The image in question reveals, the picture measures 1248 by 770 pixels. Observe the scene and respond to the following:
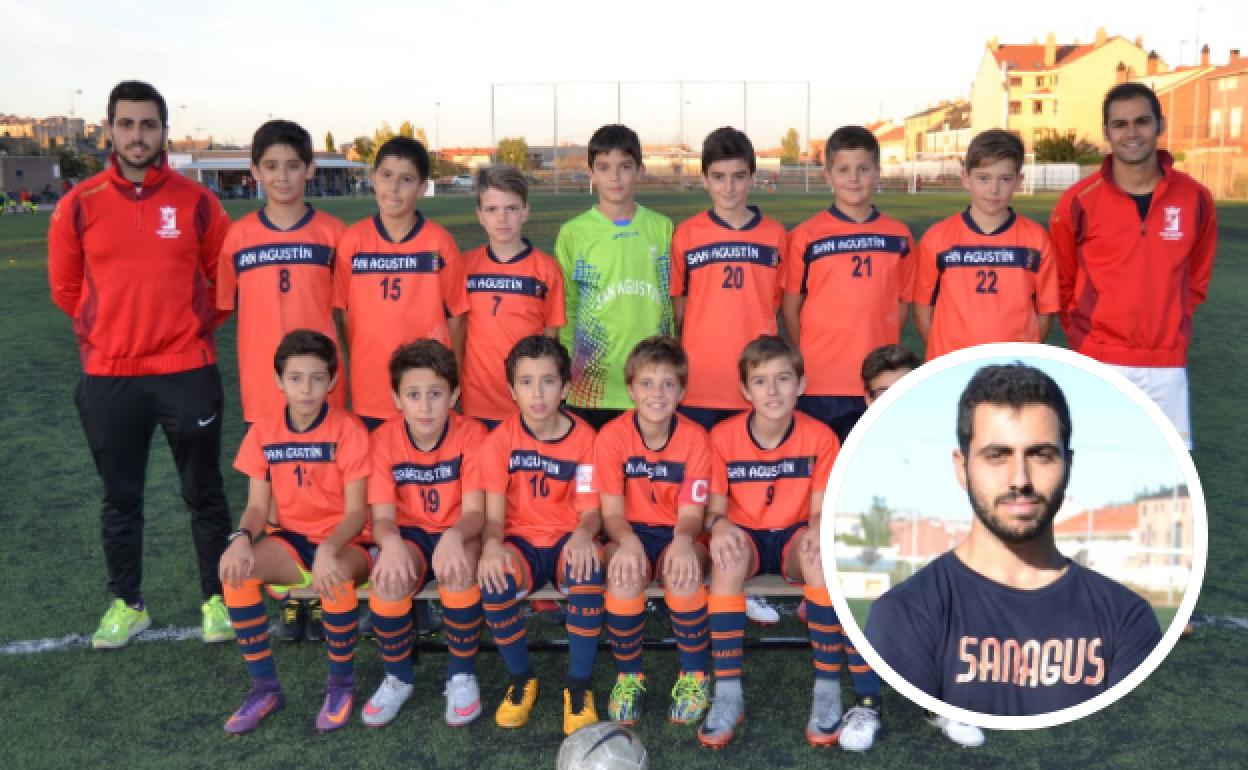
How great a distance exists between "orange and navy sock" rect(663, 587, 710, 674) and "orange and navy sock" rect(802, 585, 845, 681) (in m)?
0.37

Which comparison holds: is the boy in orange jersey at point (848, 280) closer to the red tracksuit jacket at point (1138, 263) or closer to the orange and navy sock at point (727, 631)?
the red tracksuit jacket at point (1138, 263)

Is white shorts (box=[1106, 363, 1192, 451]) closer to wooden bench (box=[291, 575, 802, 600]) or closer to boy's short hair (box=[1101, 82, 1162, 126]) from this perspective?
boy's short hair (box=[1101, 82, 1162, 126])

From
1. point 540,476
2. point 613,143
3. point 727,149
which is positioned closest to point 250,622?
point 540,476

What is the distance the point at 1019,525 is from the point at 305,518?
3.00m

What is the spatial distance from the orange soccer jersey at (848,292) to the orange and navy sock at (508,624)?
5.13 ft

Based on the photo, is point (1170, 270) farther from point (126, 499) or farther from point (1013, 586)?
point (126, 499)

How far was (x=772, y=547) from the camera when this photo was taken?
133 inches

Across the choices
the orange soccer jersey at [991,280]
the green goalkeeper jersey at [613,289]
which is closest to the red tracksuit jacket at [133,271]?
the green goalkeeper jersey at [613,289]

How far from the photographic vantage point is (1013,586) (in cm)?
113

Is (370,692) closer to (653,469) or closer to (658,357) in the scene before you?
(653,469)

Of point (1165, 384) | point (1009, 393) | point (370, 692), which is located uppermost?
point (1009, 393)

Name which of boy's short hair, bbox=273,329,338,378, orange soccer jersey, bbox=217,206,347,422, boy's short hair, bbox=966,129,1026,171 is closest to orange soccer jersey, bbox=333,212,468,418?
orange soccer jersey, bbox=217,206,347,422

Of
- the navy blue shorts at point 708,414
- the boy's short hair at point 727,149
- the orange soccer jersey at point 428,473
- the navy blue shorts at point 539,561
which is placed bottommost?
the navy blue shorts at point 539,561

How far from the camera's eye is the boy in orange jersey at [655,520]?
3.13m
